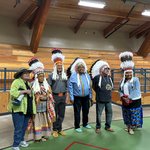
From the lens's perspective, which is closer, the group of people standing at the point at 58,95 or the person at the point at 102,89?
the group of people standing at the point at 58,95

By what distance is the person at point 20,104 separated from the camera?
2973mm

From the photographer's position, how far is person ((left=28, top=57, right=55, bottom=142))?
11.0 ft

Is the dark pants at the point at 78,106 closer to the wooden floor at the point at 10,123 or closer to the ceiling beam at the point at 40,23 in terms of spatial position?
the wooden floor at the point at 10,123

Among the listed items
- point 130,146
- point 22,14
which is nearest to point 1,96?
point 130,146

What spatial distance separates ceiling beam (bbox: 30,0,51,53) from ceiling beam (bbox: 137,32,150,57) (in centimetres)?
540

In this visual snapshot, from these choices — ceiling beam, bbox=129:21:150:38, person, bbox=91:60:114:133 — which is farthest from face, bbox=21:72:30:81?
ceiling beam, bbox=129:21:150:38

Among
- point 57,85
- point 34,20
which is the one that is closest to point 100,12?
point 34,20

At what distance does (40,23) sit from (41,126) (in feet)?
17.0

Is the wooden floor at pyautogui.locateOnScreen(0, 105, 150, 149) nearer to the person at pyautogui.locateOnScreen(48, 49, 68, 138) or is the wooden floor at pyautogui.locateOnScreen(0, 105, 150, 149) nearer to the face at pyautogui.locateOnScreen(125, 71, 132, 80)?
the person at pyautogui.locateOnScreen(48, 49, 68, 138)

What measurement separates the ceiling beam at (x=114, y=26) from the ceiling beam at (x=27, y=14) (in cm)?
381

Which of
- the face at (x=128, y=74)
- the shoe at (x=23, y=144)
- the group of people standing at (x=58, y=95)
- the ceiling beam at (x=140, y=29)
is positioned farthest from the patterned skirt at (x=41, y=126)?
the ceiling beam at (x=140, y=29)

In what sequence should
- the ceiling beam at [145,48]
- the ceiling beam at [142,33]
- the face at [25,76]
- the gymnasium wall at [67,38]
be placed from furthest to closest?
1. the ceiling beam at [142,33]
2. the ceiling beam at [145,48]
3. the gymnasium wall at [67,38]
4. the face at [25,76]

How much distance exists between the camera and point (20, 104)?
9.84 ft

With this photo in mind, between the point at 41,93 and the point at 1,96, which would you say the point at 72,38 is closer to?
the point at 1,96
